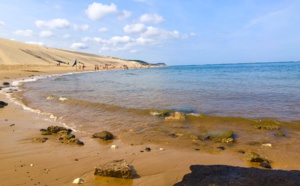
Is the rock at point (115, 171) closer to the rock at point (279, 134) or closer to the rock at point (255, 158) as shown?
the rock at point (255, 158)

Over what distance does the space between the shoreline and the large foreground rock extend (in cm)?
64

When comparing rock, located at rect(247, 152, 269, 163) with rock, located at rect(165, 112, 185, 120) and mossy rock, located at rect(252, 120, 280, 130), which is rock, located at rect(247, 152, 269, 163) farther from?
rock, located at rect(165, 112, 185, 120)

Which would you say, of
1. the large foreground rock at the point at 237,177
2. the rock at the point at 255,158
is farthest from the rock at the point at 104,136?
the rock at the point at 255,158

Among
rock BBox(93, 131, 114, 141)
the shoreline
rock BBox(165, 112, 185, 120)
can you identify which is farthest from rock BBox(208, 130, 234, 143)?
rock BBox(93, 131, 114, 141)

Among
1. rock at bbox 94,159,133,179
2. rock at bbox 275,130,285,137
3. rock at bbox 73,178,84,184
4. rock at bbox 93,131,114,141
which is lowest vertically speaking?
rock at bbox 93,131,114,141

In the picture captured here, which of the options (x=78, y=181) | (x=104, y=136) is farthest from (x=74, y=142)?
(x=78, y=181)

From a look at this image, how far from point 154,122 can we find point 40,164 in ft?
20.9

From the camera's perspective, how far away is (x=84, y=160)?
709cm

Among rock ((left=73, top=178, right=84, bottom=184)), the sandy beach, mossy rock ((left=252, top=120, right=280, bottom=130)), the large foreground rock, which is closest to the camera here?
the large foreground rock

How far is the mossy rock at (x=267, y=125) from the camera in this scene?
421 inches

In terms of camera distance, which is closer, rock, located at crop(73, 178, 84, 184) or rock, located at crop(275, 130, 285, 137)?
rock, located at crop(73, 178, 84, 184)

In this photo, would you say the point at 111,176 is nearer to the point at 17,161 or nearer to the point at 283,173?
the point at 17,161

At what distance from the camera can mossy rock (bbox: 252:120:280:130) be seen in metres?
10.7

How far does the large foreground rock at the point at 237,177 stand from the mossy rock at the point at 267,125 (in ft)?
19.2
